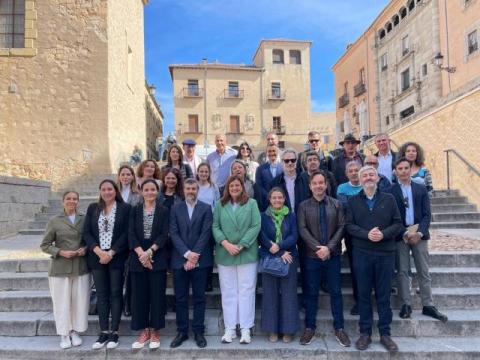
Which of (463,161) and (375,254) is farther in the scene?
(463,161)

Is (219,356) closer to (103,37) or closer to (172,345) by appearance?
(172,345)

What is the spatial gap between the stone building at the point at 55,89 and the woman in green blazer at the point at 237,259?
7783mm

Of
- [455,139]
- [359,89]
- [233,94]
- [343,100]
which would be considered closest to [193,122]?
[233,94]

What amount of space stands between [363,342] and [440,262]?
2.05 metres

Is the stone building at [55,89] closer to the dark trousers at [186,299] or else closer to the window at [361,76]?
the dark trousers at [186,299]

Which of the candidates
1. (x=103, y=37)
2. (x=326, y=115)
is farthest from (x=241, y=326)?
Result: (x=326, y=115)

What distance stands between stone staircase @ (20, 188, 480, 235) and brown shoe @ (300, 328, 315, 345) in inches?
194

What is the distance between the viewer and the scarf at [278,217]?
3984 millimetres

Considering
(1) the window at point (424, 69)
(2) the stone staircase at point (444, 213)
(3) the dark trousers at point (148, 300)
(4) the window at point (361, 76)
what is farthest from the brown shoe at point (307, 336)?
(4) the window at point (361, 76)

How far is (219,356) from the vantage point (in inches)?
149

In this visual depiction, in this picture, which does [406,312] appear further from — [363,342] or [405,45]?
[405,45]

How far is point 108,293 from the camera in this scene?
395 centimetres

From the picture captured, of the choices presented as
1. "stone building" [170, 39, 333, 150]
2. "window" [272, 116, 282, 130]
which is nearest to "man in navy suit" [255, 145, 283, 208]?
"stone building" [170, 39, 333, 150]

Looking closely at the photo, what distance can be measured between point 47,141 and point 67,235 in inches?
308
